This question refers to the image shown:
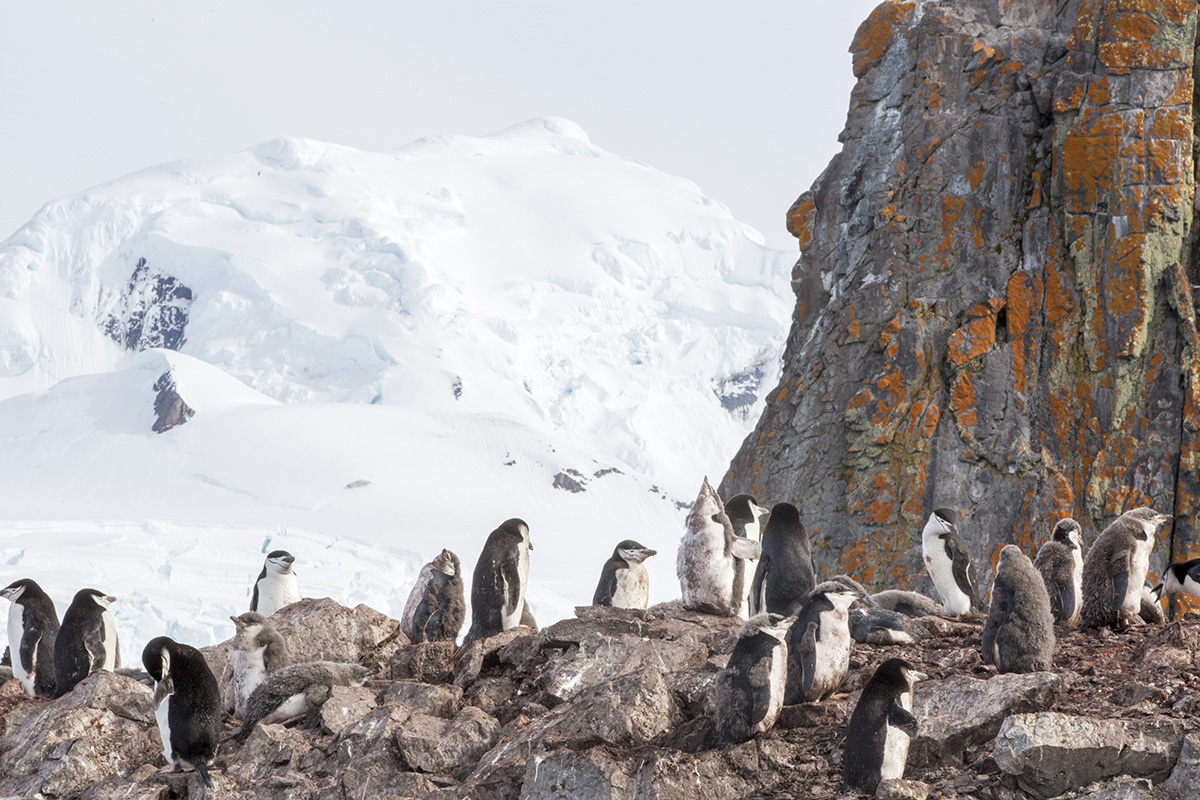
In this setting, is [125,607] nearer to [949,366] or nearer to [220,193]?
[949,366]

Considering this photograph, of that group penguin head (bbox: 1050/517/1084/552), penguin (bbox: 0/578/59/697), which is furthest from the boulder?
penguin (bbox: 0/578/59/697)

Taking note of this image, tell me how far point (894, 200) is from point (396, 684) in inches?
438

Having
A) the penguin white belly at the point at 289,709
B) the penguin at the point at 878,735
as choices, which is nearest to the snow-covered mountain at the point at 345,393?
the penguin white belly at the point at 289,709

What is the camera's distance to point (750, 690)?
5652 millimetres

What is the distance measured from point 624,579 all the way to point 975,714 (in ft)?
15.9

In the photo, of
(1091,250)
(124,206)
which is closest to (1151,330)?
(1091,250)

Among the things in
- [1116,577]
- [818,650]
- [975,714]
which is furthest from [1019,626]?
[1116,577]

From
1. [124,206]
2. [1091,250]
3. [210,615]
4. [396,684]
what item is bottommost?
[210,615]

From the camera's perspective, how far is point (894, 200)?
1575 centimetres

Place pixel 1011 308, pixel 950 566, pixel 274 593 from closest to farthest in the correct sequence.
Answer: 1. pixel 950 566
2. pixel 274 593
3. pixel 1011 308

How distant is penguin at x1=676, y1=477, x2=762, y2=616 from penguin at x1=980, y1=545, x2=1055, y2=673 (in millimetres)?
3057

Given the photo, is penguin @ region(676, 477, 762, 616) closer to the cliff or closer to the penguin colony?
the penguin colony

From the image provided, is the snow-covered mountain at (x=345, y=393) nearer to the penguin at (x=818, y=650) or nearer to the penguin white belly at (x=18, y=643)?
the penguin white belly at (x=18, y=643)

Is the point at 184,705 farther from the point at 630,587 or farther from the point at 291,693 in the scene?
the point at 630,587
